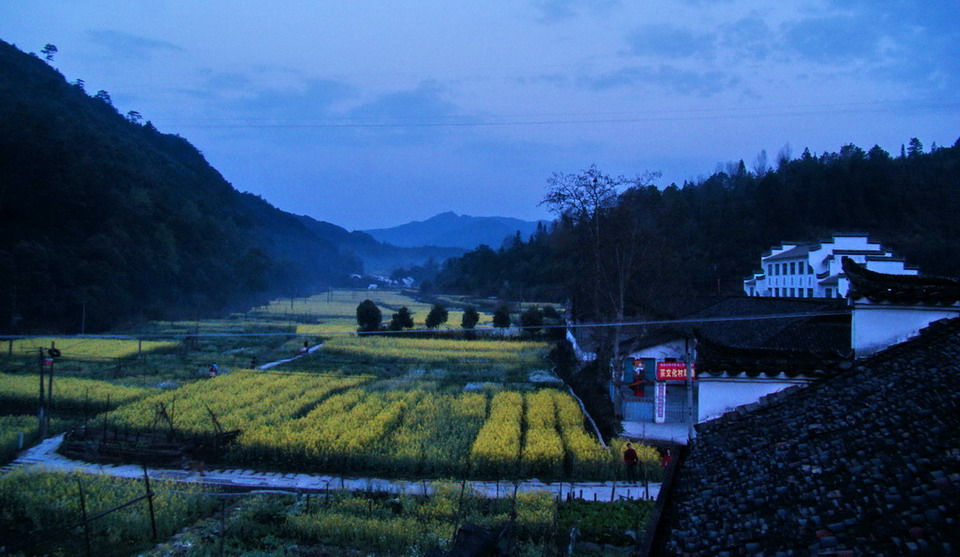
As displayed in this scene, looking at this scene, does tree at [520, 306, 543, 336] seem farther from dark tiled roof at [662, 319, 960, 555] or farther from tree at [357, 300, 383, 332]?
dark tiled roof at [662, 319, 960, 555]

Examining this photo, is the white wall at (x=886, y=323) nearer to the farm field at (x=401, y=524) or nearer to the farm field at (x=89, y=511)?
the farm field at (x=401, y=524)

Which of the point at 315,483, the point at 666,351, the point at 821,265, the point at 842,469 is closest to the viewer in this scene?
the point at 842,469

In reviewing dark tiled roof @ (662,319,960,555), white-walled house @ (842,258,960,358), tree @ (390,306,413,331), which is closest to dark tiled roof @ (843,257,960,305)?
white-walled house @ (842,258,960,358)

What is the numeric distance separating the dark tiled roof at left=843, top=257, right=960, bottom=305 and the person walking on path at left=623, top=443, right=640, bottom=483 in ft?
25.2

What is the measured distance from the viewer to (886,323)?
21.1 ft

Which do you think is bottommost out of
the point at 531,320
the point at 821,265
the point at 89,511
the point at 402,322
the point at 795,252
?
the point at 89,511

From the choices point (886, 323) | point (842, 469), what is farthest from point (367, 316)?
point (842, 469)

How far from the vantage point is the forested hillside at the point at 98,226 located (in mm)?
32594

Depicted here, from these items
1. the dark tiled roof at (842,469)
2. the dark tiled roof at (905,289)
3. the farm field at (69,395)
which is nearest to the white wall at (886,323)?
the dark tiled roof at (905,289)

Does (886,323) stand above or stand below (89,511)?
above

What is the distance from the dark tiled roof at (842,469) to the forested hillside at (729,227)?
13364mm

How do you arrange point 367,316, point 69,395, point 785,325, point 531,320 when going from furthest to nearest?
point 531,320 → point 367,316 → point 69,395 → point 785,325

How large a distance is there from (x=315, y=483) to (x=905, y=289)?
450 inches

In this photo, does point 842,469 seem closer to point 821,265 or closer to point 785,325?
point 785,325
